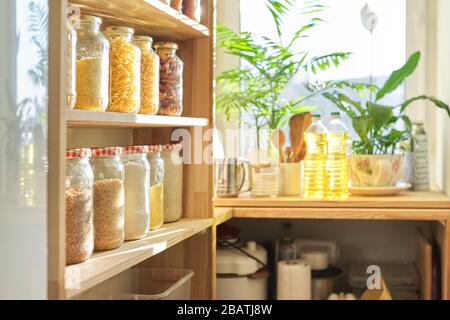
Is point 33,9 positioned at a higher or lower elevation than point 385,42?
lower

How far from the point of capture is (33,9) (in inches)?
32.4

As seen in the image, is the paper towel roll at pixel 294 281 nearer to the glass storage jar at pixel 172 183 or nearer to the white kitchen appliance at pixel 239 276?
the white kitchen appliance at pixel 239 276

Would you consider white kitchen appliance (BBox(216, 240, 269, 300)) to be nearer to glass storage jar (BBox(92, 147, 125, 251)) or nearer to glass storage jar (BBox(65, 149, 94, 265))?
glass storage jar (BBox(92, 147, 125, 251))

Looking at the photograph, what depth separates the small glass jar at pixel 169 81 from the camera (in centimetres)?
152

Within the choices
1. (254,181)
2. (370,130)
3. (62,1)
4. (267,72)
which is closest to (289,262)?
(254,181)

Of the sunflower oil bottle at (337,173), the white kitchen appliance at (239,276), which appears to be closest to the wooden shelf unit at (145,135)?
the white kitchen appliance at (239,276)

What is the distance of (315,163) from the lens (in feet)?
6.48

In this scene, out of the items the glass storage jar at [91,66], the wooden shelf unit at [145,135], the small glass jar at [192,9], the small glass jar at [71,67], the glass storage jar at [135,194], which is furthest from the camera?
the small glass jar at [192,9]

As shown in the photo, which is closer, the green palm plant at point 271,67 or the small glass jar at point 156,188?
the small glass jar at point 156,188

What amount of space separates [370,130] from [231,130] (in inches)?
23.1

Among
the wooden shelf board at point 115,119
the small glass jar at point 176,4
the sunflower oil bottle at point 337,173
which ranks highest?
the small glass jar at point 176,4

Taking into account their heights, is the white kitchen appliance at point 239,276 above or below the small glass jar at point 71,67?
below

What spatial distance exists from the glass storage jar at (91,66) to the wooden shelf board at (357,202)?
2.76 ft

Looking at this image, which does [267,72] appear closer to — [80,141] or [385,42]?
[385,42]
